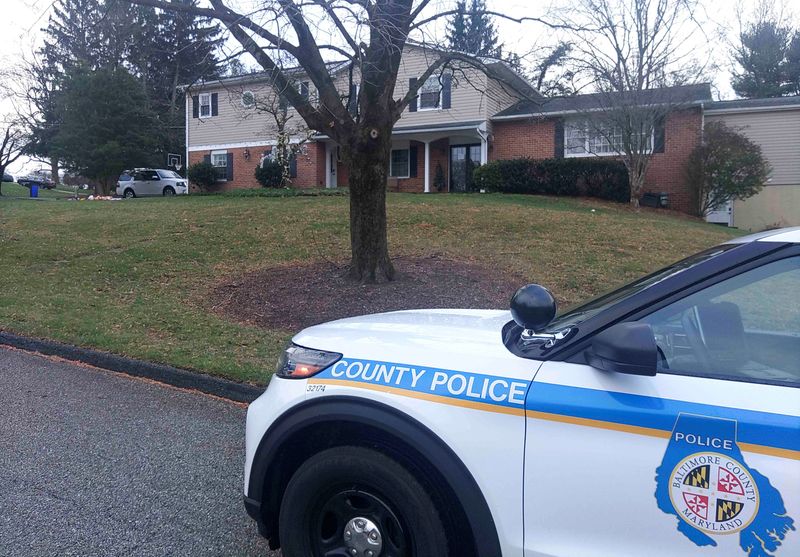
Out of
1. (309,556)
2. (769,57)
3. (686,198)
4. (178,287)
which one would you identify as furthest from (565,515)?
(769,57)

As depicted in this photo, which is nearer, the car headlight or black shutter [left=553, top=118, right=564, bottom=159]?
the car headlight

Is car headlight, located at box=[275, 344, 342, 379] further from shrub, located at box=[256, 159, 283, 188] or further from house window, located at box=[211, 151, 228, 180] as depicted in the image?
house window, located at box=[211, 151, 228, 180]

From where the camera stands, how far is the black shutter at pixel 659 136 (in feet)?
64.0

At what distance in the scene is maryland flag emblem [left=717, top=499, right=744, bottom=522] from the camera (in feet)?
6.45

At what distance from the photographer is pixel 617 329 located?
215 cm

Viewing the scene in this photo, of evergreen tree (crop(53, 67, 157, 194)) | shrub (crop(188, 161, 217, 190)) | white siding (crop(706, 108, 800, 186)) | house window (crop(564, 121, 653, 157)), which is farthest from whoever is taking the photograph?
evergreen tree (crop(53, 67, 157, 194))

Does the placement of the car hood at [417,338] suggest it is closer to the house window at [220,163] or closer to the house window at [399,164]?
the house window at [399,164]

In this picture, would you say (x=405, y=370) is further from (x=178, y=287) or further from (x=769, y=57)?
(x=769, y=57)

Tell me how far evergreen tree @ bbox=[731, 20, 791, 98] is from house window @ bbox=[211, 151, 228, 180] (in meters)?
31.5

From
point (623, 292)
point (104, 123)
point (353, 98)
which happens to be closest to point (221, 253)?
point (353, 98)

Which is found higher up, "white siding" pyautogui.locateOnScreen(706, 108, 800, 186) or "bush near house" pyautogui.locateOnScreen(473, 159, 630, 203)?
"white siding" pyautogui.locateOnScreen(706, 108, 800, 186)

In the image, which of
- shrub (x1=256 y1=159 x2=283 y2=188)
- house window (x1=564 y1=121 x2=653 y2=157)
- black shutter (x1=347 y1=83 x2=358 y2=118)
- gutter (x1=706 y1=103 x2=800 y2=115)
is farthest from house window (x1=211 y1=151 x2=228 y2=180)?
gutter (x1=706 y1=103 x2=800 y2=115)

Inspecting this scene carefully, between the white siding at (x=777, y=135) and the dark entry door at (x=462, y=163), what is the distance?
29.9ft

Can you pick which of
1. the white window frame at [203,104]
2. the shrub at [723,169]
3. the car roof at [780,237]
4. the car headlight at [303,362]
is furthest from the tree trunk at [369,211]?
the white window frame at [203,104]
